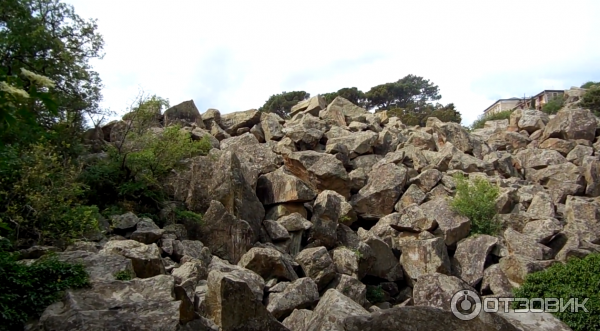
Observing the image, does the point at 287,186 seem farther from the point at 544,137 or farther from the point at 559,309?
the point at 544,137

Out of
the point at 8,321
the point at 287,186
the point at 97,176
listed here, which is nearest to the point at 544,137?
the point at 287,186

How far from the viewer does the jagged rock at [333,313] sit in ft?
17.9

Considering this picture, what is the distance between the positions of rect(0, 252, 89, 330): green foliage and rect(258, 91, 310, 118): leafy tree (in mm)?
44297

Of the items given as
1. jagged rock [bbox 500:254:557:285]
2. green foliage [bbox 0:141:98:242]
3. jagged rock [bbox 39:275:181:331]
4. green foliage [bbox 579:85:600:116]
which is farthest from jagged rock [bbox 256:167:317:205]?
green foliage [bbox 579:85:600:116]

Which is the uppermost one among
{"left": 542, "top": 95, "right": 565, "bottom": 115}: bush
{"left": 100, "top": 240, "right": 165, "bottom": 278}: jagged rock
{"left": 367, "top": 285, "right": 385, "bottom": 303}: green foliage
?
{"left": 100, "top": 240, "right": 165, "bottom": 278}: jagged rock

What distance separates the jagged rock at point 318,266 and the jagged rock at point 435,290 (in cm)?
240

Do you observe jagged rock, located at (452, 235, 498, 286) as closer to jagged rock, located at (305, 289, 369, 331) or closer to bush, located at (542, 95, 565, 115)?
jagged rock, located at (305, 289, 369, 331)

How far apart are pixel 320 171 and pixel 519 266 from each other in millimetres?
8169

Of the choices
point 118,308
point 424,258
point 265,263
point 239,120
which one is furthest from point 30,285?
point 239,120

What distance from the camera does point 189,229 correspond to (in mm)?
13211

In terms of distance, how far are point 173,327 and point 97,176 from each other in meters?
9.80

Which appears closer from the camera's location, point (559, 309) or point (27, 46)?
point (559, 309)

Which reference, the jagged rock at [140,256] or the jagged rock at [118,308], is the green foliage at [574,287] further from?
the jagged rock at [140,256]

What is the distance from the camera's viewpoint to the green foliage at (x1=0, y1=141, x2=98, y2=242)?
883 cm
